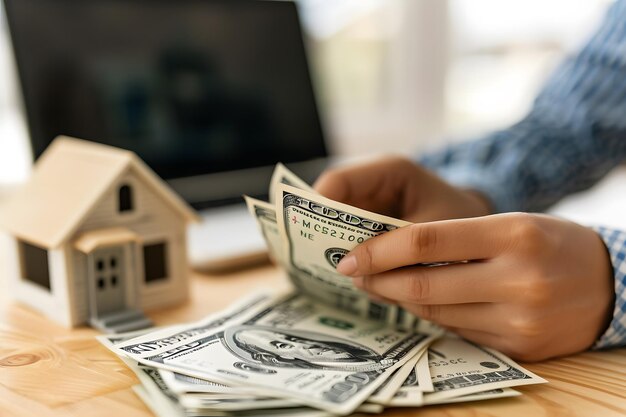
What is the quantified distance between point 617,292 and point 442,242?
0.64ft

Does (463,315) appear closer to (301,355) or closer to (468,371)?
(468,371)

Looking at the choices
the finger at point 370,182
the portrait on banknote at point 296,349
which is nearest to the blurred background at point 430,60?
the finger at point 370,182

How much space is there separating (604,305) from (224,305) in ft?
1.39

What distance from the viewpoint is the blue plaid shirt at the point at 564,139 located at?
1093 millimetres

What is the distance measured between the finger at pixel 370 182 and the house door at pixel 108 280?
0.25 meters

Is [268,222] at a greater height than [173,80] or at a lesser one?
lesser

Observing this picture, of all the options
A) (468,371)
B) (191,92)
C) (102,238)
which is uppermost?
(191,92)

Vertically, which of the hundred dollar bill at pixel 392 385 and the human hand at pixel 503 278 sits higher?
the human hand at pixel 503 278

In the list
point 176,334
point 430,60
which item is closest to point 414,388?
point 176,334

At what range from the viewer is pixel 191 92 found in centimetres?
114

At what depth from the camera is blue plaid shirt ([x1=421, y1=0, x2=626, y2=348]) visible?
109cm

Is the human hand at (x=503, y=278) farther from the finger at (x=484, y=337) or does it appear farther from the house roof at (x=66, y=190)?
the house roof at (x=66, y=190)

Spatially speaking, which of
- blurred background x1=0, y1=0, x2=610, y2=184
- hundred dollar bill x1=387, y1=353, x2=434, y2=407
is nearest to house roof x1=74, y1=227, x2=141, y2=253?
hundred dollar bill x1=387, y1=353, x2=434, y2=407

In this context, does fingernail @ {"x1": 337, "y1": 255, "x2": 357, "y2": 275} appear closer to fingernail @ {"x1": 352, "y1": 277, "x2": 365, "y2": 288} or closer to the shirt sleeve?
fingernail @ {"x1": 352, "y1": 277, "x2": 365, "y2": 288}
